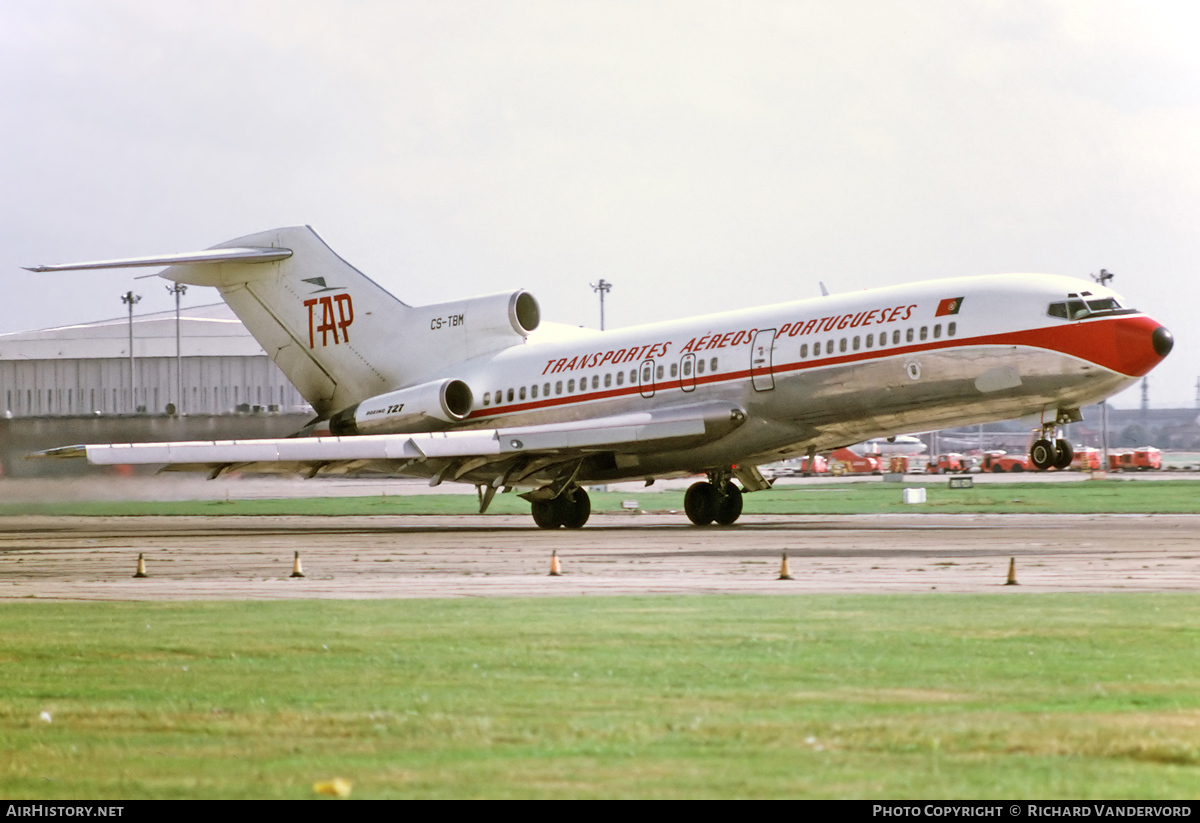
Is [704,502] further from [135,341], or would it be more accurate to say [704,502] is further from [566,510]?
[135,341]

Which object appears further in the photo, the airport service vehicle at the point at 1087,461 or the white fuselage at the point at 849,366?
the airport service vehicle at the point at 1087,461

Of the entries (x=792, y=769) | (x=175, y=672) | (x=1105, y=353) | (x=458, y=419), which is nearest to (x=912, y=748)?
(x=792, y=769)

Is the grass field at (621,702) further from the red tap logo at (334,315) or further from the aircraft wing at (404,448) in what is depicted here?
the red tap logo at (334,315)

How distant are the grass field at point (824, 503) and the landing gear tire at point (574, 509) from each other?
9.43 meters

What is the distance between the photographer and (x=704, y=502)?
37.2 meters

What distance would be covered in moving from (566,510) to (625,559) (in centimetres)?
1313

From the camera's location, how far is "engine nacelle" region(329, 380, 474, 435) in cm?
3947

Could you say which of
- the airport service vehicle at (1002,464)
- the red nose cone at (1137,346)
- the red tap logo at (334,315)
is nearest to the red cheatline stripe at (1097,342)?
the red nose cone at (1137,346)

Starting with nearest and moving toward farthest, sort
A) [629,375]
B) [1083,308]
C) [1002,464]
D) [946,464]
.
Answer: [1083,308] → [629,375] → [1002,464] → [946,464]

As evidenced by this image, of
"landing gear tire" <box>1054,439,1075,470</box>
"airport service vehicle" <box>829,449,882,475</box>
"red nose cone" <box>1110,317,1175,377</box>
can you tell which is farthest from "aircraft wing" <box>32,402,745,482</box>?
"airport service vehicle" <box>829,449,882,475</box>

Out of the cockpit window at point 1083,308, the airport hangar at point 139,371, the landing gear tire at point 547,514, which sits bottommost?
the landing gear tire at point 547,514

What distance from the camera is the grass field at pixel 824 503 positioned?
43.8 metres

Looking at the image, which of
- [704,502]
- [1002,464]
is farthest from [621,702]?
[1002,464]
